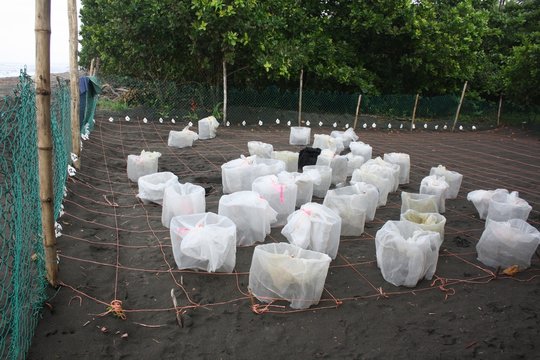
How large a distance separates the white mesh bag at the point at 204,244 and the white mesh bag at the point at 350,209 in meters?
1.12

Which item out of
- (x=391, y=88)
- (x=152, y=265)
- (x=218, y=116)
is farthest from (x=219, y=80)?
(x=152, y=265)

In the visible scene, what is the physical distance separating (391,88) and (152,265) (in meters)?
12.2

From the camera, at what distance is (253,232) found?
353 centimetres

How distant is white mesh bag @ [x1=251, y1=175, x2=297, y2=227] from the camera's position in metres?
3.88

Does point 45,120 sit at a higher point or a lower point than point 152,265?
higher

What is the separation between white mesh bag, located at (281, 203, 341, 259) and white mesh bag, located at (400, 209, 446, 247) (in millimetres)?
661

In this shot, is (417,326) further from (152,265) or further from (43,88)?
(43,88)

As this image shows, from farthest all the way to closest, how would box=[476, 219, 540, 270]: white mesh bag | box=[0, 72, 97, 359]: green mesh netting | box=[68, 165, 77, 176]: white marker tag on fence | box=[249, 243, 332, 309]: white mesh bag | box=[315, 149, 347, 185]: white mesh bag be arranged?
1. box=[315, 149, 347, 185]: white mesh bag
2. box=[68, 165, 77, 176]: white marker tag on fence
3. box=[476, 219, 540, 270]: white mesh bag
4. box=[249, 243, 332, 309]: white mesh bag
5. box=[0, 72, 97, 359]: green mesh netting

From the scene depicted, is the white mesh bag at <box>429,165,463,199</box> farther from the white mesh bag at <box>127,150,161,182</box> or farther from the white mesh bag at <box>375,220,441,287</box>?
the white mesh bag at <box>127,150,161,182</box>

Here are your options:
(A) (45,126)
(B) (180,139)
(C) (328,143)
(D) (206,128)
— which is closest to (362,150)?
(C) (328,143)

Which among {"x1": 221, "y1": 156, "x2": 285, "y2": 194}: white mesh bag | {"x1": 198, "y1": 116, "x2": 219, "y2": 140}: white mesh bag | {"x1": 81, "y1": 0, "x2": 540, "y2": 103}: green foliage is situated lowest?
{"x1": 221, "y1": 156, "x2": 285, "y2": 194}: white mesh bag

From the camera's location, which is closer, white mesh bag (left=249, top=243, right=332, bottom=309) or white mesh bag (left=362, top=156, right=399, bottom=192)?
white mesh bag (left=249, top=243, right=332, bottom=309)

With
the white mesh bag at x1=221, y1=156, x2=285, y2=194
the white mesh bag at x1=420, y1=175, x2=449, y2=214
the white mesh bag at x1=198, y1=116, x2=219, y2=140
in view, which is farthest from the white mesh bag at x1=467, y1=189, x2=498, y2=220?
the white mesh bag at x1=198, y1=116, x2=219, y2=140

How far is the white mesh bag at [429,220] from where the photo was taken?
3322 mm
